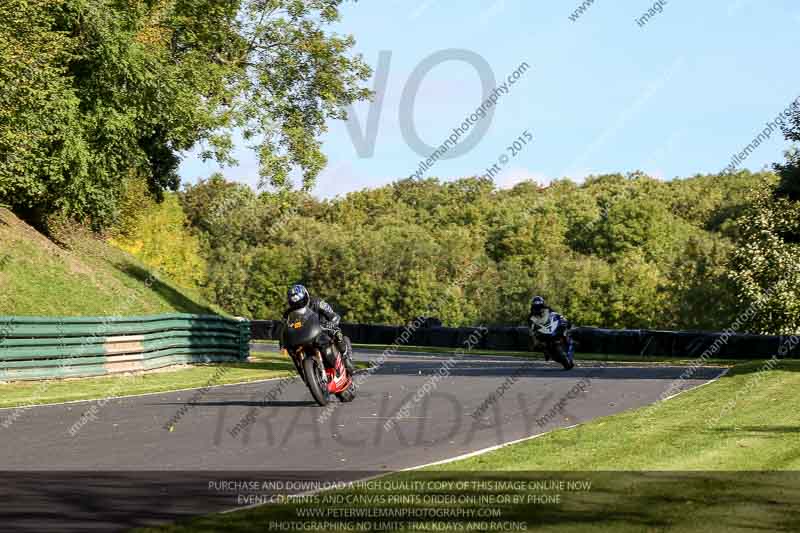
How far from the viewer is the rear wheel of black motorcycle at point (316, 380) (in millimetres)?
16797

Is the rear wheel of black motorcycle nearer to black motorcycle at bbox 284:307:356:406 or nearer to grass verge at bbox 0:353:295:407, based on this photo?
black motorcycle at bbox 284:307:356:406

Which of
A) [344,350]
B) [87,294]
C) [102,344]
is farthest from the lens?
[87,294]

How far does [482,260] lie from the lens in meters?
111

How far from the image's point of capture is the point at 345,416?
51.7 ft

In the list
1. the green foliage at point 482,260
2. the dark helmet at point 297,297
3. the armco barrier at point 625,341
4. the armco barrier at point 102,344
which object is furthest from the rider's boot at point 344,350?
the green foliage at point 482,260

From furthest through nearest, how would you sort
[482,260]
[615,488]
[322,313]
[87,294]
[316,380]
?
[482,260]
[87,294]
[322,313]
[316,380]
[615,488]

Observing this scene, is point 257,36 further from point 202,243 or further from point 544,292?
point 202,243

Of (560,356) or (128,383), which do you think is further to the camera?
(560,356)

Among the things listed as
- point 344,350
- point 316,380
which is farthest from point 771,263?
point 316,380

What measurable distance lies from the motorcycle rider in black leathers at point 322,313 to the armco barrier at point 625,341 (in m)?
18.3

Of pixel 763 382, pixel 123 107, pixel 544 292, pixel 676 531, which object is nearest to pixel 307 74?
pixel 123 107

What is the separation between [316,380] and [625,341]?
3373 centimetres

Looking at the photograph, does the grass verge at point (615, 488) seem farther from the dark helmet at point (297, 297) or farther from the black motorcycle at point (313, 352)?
the dark helmet at point (297, 297)

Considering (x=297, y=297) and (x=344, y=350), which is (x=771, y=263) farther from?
(x=297, y=297)
